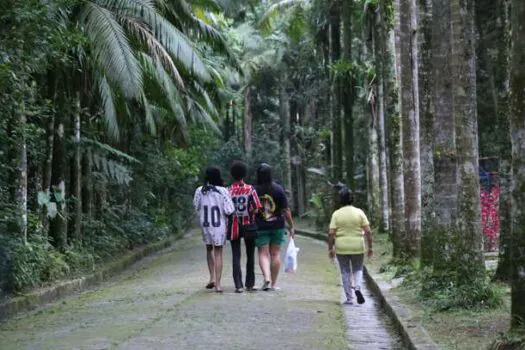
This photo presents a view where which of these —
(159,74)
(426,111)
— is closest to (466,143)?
(426,111)

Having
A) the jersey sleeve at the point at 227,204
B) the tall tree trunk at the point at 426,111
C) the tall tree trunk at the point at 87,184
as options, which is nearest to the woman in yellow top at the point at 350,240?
the tall tree trunk at the point at 426,111

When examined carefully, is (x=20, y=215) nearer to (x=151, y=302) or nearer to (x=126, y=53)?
(x=151, y=302)

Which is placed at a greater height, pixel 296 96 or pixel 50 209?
pixel 296 96

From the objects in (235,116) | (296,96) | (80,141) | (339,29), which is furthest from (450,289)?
(235,116)

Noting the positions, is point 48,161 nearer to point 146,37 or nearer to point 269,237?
point 146,37

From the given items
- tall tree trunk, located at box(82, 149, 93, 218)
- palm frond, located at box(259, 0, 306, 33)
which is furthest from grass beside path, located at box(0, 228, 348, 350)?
palm frond, located at box(259, 0, 306, 33)

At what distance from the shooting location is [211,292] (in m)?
12.1

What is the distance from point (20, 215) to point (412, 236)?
710cm

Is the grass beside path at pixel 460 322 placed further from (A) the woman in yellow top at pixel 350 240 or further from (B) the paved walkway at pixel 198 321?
(A) the woman in yellow top at pixel 350 240

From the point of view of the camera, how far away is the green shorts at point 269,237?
12.3m

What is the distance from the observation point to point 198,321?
9.22 metres

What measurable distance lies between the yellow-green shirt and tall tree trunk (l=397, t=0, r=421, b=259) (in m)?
3.42

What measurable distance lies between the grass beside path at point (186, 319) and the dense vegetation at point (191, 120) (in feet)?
4.64

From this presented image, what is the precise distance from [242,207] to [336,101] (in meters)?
21.1
